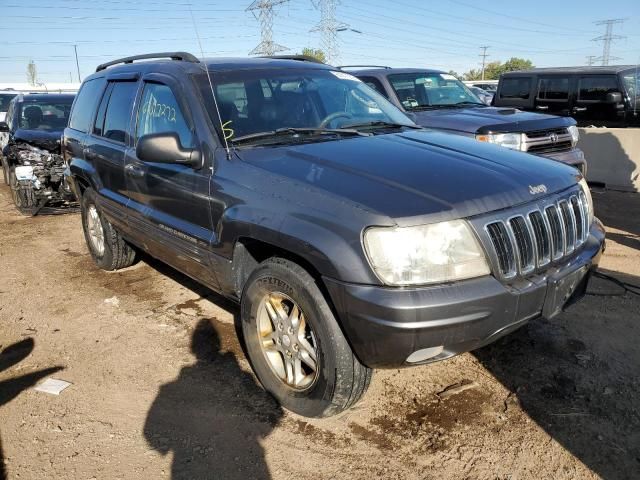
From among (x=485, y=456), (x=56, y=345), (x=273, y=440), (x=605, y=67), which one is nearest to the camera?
(x=485, y=456)

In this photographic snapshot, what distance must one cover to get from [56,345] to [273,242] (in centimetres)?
223

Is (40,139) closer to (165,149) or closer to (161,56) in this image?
(161,56)

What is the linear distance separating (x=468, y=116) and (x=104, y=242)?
183 inches

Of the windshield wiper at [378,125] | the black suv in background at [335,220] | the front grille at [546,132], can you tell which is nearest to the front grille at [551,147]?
the front grille at [546,132]

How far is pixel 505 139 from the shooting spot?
6.51 metres

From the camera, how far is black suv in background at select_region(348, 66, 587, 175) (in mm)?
6566

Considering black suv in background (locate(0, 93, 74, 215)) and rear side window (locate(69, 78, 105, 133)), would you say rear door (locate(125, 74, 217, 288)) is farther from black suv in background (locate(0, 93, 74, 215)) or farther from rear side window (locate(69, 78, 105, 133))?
black suv in background (locate(0, 93, 74, 215))

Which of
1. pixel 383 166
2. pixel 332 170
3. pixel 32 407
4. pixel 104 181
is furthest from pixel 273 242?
pixel 104 181

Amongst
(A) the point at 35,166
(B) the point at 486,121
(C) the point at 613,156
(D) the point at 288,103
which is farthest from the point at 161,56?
(C) the point at 613,156

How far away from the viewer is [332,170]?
280 centimetres

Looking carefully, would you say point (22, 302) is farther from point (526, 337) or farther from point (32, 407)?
point (526, 337)

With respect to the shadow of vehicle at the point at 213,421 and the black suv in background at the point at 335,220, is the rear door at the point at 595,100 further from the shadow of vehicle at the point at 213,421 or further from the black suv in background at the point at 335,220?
the shadow of vehicle at the point at 213,421

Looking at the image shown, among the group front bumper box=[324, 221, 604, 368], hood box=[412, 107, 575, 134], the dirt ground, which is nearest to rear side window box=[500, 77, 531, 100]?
hood box=[412, 107, 575, 134]

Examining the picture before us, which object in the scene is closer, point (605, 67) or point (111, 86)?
point (111, 86)
